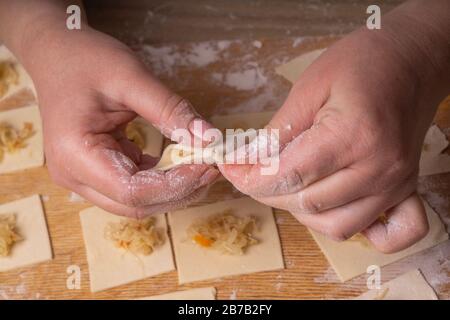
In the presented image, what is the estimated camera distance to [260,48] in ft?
6.45

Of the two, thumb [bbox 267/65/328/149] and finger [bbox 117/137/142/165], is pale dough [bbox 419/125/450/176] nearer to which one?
thumb [bbox 267/65/328/149]

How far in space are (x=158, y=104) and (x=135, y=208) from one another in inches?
11.7

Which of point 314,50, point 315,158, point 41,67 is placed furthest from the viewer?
point 314,50

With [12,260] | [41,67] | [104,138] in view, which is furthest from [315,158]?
[12,260]

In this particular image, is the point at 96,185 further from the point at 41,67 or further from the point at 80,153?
the point at 41,67

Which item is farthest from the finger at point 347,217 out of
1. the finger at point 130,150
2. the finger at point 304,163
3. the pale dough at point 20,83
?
the pale dough at point 20,83

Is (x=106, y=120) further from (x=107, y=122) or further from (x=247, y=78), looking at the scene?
(x=247, y=78)

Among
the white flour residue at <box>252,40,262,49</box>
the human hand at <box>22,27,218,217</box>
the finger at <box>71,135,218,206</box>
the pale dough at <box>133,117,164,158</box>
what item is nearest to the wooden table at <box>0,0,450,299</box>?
the white flour residue at <box>252,40,262,49</box>

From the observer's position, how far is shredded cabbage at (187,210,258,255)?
160 cm

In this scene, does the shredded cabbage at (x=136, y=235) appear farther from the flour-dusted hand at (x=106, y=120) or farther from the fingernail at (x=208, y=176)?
the fingernail at (x=208, y=176)

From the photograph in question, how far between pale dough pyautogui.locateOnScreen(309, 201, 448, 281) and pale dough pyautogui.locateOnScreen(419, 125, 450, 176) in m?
0.20

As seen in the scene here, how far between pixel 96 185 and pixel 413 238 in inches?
33.8

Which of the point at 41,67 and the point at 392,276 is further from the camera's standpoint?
the point at 392,276

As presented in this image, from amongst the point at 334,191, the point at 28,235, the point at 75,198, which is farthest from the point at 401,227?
the point at 28,235
